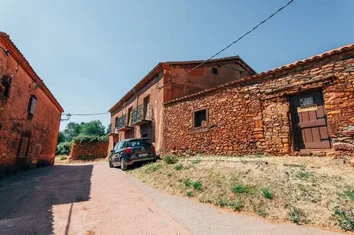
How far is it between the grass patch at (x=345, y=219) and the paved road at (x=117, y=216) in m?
0.37

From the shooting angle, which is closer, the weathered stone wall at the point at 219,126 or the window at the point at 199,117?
the weathered stone wall at the point at 219,126

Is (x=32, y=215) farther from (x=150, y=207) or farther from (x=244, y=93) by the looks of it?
(x=244, y=93)

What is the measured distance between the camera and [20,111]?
9.38 meters

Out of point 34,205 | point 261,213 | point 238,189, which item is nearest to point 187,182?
point 238,189

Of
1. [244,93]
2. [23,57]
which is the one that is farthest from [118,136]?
[244,93]

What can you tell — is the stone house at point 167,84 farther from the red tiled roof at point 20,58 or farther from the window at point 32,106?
the red tiled roof at point 20,58

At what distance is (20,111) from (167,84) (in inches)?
308

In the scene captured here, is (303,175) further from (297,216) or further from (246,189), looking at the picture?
(297,216)

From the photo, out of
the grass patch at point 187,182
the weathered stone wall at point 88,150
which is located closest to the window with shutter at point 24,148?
the grass patch at point 187,182

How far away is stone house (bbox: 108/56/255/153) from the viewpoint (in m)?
12.3

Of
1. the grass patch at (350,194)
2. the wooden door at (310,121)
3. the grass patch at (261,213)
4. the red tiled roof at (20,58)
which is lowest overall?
the grass patch at (261,213)

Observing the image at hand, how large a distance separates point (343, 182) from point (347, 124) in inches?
90.2

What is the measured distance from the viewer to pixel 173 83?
12.3 m

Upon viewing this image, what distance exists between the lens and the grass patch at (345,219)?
2.98 metres
